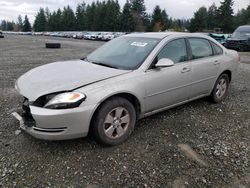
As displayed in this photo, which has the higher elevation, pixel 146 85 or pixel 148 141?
pixel 146 85

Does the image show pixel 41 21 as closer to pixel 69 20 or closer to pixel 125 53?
pixel 69 20

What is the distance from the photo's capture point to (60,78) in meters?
3.78

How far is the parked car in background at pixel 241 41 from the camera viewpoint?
19844mm

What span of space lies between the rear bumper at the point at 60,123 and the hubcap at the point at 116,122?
321 millimetres

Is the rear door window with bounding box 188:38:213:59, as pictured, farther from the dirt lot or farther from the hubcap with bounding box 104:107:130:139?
the hubcap with bounding box 104:107:130:139

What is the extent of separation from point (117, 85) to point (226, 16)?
227 ft

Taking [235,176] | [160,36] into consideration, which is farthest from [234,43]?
[235,176]

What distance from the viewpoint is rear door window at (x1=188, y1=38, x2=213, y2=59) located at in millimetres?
5020

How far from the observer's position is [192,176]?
3.22 meters

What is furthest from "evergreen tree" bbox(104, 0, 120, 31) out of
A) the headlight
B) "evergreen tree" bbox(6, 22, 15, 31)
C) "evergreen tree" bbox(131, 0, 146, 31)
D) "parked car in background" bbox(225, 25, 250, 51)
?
"evergreen tree" bbox(6, 22, 15, 31)

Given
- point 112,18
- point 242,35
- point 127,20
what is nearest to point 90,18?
point 112,18

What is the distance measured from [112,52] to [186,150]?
2098 millimetres

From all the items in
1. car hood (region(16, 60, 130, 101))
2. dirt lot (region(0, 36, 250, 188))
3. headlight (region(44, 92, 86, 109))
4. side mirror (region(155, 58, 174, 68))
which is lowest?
dirt lot (region(0, 36, 250, 188))

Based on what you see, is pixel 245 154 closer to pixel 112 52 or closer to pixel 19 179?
pixel 112 52
